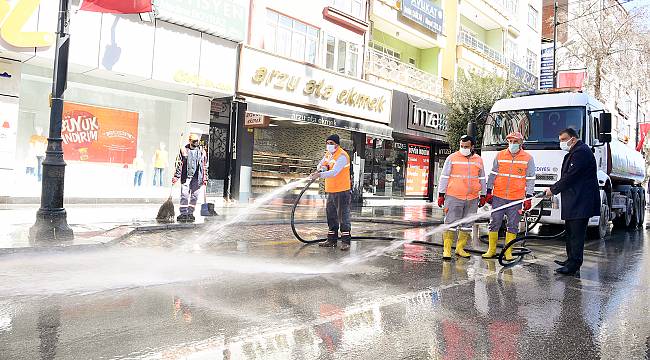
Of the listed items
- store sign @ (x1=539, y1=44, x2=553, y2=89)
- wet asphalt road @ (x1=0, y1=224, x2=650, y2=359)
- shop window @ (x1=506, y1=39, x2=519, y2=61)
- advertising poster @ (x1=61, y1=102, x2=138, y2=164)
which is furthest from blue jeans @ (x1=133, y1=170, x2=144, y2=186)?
shop window @ (x1=506, y1=39, x2=519, y2=61)

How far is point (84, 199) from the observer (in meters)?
13.5

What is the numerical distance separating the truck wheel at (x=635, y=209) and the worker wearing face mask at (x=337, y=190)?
10899mm

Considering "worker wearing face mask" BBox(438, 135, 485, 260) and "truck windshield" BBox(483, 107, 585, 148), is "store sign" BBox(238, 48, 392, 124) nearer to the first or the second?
"truck windshield" BBox(483, 107, 585, 148)

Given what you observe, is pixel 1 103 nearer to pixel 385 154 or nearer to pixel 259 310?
pixel 259 310

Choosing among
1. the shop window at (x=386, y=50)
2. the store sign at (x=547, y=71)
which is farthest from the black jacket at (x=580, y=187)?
the store sign at (x=547, y=71)

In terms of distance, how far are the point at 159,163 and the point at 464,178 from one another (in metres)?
10.3

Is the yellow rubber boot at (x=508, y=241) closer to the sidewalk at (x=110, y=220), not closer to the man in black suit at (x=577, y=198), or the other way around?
the man in black suit at (x=577, y=198)

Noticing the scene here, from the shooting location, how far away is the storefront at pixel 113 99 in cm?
1198

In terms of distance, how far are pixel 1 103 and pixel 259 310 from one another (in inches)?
407

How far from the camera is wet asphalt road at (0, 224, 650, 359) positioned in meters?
3.50

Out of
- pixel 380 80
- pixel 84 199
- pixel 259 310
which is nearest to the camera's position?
pixel 259 310

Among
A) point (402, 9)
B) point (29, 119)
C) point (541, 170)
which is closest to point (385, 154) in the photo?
point (402, 9)

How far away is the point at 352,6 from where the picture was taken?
20.3 m

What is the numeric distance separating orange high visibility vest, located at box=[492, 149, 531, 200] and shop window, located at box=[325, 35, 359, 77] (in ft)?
40.9
